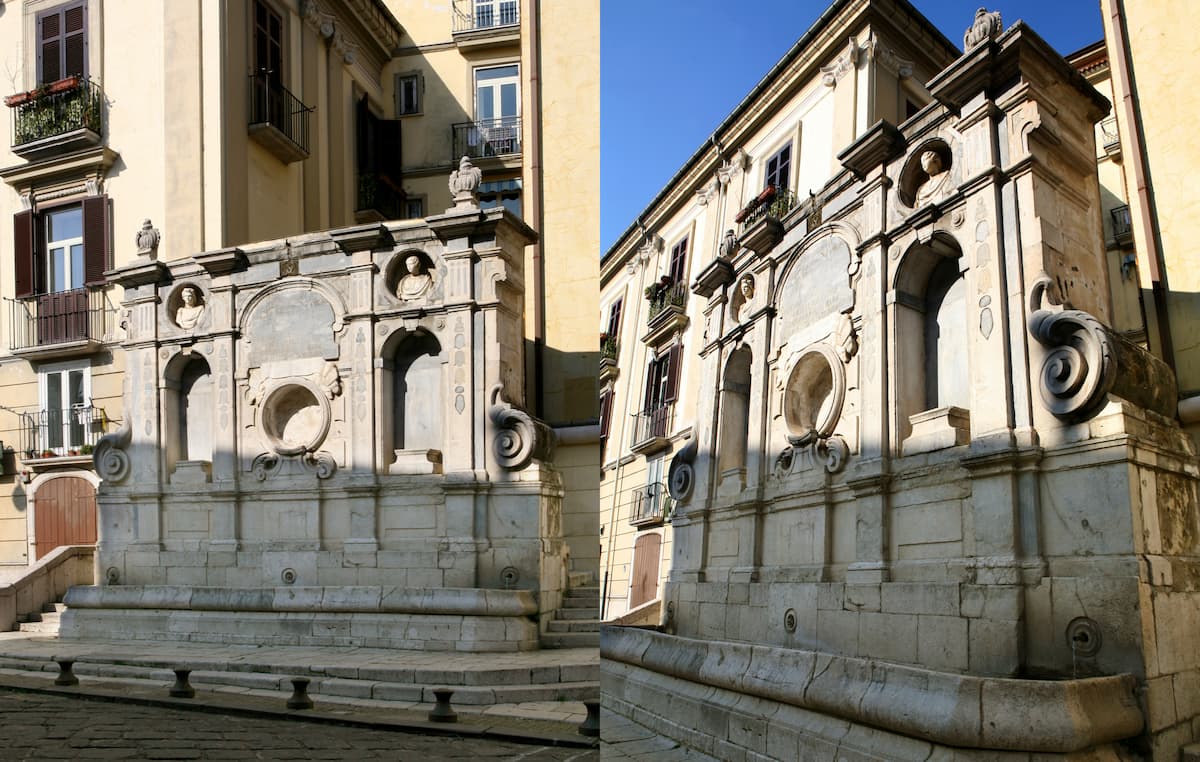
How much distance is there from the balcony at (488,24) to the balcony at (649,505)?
3.57m

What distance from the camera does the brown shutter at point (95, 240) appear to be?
8828mm

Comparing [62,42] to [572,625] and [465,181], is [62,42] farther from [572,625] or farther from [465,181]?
[572,625]

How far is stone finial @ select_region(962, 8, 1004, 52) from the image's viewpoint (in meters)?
2.01

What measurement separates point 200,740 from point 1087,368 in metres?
4.99

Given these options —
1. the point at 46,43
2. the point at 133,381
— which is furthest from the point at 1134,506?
the point at 133,381

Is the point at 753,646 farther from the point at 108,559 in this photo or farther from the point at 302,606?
the point at 108,559

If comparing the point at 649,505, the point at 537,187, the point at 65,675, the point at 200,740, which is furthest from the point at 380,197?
the point at 649,505

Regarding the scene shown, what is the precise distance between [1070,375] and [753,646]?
94cm

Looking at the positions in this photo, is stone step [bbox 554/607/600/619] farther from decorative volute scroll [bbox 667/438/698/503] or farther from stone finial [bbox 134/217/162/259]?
stone finial [bbox 134/217/162/259]

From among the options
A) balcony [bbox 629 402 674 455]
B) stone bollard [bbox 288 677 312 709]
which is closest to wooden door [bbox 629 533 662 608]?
balcony [bbox 629 402 674 455]

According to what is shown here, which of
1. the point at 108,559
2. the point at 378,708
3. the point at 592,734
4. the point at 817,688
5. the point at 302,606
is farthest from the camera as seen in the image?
the point at 108,559

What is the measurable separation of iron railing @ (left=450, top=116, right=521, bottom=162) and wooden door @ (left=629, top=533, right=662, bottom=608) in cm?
391

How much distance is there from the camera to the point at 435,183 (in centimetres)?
813

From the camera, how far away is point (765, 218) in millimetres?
2570
